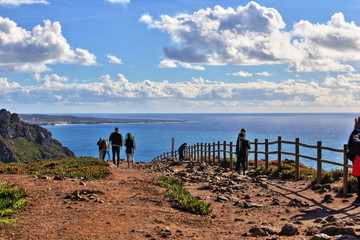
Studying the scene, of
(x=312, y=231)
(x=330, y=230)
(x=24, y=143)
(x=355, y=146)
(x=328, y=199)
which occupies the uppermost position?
(x=355, y=146)

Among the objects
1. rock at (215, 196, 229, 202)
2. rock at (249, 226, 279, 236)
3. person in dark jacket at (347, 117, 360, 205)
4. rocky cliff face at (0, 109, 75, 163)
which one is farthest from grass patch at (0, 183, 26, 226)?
rocky cliff face at (0, 109, 75, 163)

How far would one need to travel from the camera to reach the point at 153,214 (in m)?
8.11

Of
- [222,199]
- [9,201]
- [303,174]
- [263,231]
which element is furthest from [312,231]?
[303,174]

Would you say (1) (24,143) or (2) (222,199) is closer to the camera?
(2) (222,199)

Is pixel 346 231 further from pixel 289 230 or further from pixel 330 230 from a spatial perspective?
pixel 289 230

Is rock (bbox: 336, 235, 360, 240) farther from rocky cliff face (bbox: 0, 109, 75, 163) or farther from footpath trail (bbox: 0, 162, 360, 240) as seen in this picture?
rocky cliff face (bbox: 0, 109, 75, 163)

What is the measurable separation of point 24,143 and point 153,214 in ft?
515

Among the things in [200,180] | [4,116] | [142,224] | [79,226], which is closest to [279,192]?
[200,180]

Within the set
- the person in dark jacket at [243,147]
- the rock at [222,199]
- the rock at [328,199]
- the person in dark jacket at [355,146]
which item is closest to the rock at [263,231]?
the person in dark jacket at [355,146]

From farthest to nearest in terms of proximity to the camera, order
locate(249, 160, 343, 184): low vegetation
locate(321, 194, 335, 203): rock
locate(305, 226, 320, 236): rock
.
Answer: locate(249, 160, 343, 184): low vegetation
locate(321, 194, 335, 203): rock
locate(305, 226, 320, 236): rock

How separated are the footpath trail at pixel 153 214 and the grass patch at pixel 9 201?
179 millimetres

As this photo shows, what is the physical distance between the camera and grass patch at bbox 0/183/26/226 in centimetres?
718

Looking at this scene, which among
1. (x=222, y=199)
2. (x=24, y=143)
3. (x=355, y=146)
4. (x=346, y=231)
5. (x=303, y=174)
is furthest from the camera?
(x=24, y=143)

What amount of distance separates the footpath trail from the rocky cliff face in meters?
128
